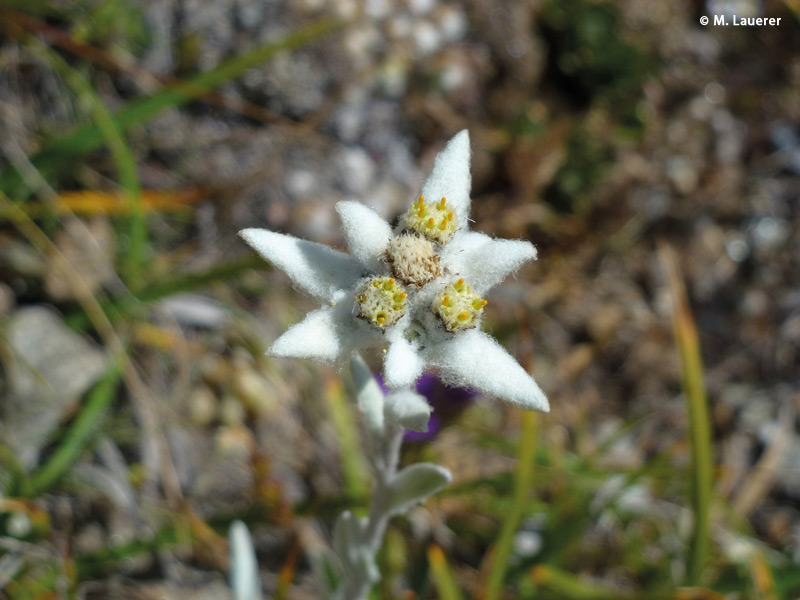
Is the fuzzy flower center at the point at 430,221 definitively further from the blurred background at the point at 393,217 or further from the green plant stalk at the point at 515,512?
the green plant stalk at the point at 515,512

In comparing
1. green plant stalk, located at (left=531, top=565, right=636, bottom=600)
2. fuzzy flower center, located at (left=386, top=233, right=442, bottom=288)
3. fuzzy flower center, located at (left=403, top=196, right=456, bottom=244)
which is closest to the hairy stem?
fuzzy flower center, located at (left=386, top=233, right=442, bottom=288)

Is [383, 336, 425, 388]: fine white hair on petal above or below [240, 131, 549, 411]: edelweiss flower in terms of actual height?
below

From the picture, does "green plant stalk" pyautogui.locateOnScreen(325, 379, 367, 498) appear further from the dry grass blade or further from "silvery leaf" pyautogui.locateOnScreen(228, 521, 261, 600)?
the dry grass blade

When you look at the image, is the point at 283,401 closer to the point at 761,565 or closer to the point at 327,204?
the point at 327,204

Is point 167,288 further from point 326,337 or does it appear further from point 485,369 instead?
point 485,369

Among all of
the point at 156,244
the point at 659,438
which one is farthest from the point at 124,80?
the point at 659,438

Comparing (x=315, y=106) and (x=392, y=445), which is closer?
(x=392, y=445)
